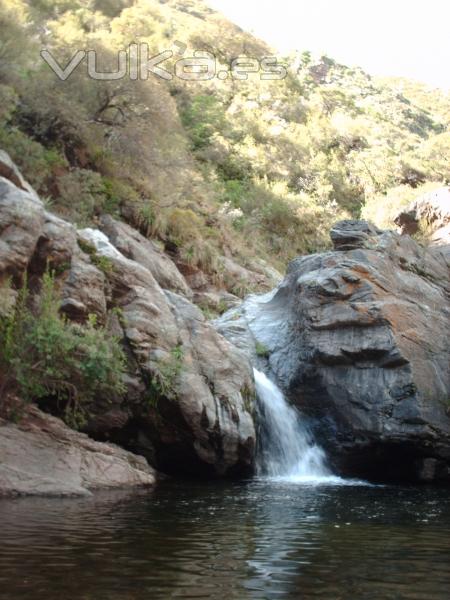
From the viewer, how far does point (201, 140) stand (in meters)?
37.8

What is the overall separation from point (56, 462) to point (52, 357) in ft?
5.22

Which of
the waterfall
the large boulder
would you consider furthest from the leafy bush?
the waterfall

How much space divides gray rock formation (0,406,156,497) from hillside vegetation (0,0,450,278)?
26.9ft

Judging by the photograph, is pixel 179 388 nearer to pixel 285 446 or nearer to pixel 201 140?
pixel 285 446

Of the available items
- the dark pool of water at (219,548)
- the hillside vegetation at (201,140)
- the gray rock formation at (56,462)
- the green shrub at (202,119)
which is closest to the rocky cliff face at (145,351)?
the gray rock formation at (56,462)

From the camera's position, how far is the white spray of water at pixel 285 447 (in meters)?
14.6

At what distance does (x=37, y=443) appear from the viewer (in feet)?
34.5

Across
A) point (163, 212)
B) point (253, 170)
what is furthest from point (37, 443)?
point (253, 170)

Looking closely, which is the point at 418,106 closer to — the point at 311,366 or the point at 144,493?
the point at 311,366

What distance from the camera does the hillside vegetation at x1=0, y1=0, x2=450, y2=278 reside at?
19406mm

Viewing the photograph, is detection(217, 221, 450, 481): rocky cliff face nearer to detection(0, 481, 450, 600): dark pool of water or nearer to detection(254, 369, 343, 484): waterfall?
detection(254, 369, 343, 484): waterfall

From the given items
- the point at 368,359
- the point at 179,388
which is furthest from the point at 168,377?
the point at 368,359

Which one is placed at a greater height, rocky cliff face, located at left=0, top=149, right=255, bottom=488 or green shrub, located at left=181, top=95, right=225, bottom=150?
green shrub, located at left=181, top=95, right=225, bottom=150

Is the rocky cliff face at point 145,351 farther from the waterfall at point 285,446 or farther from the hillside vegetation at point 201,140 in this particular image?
the hillside vegetation at point 201,140
